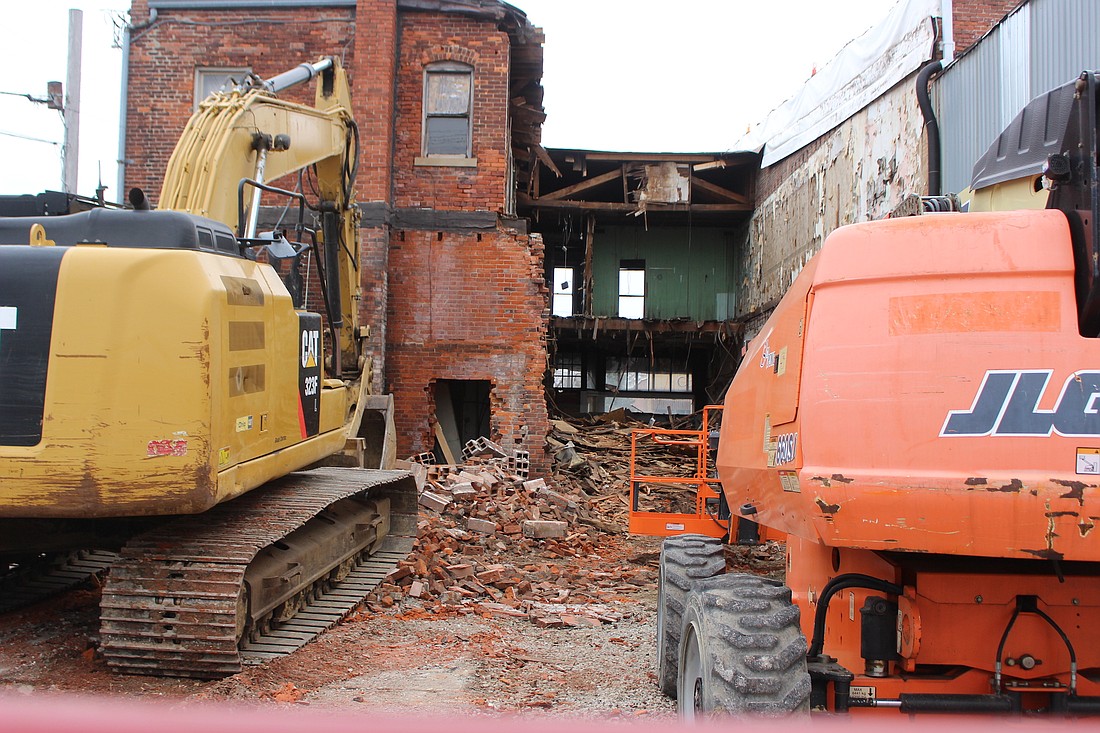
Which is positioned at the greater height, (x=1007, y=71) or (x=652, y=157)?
(x=652, y=157)

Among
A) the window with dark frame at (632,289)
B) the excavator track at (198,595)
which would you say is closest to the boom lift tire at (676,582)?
the excavator track at (198,595)

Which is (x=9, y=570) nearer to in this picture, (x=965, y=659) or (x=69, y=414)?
(x=69, y=414)

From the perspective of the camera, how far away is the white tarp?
13.1m

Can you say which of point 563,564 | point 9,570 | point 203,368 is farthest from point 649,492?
point 203,368

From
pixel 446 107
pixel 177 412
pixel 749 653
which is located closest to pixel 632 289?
pixel 446 107

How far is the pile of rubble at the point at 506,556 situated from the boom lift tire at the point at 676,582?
6.94 ft

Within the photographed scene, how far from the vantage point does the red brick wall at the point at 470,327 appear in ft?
49.4

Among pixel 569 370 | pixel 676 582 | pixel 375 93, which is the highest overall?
pixel 375 93

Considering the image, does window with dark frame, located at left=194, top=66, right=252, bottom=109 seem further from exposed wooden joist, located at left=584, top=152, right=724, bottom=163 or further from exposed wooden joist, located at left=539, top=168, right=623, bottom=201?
exposed wooden joist, located at left=584, top=152, right=724, bottom=163

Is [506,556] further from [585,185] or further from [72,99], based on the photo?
[585,185]

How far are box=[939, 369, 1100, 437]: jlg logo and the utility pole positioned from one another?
15.2 meters

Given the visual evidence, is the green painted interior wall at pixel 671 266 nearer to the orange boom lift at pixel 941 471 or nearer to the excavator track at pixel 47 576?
the excavator track at pixel 47 576

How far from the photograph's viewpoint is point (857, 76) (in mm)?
15234

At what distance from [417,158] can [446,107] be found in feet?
3.25
